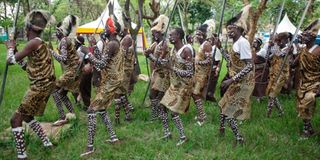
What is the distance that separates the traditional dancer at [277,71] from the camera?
8422mm

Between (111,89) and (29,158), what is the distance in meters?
1.67

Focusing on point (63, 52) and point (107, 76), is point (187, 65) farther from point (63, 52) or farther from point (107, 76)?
point (63, 52)

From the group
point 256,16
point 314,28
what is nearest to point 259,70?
point 256,16

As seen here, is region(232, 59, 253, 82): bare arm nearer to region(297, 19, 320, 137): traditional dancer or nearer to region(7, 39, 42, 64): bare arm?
region(297, 19, 320, 137): traditional dancer

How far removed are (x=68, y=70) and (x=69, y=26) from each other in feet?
3.21

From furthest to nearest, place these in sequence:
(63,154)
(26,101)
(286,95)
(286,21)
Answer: (286,21) < (286,95) < (63,154) < (26,101)

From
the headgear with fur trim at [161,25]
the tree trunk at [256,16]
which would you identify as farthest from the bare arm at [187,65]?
the tree trunk at [256,16]

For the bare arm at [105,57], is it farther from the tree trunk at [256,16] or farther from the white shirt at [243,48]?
the tree trunk at [256,16]

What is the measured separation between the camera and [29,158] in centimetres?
577

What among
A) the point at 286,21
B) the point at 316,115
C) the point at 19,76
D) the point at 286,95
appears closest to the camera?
the point at 316,115

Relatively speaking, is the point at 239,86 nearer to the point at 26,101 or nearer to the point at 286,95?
the point at 26,101

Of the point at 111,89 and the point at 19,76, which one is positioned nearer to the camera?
the point at 111,89

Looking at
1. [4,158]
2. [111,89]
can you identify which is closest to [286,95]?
[111,89]

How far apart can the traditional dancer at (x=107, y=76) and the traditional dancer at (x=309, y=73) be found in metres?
3.25
